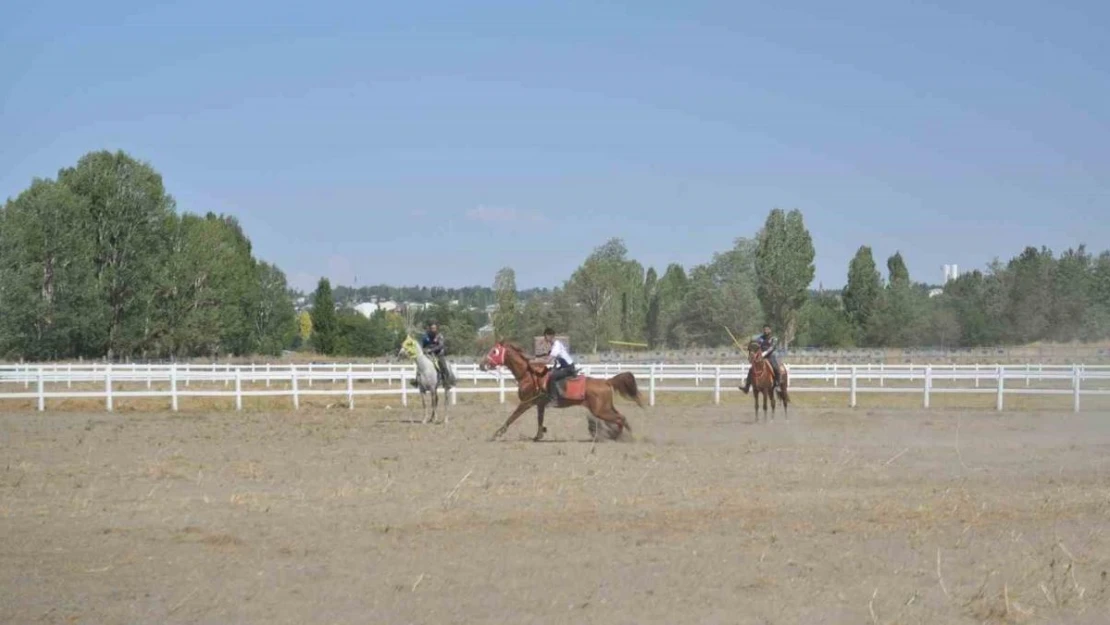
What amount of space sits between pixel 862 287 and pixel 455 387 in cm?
7563

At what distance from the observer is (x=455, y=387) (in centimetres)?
3522

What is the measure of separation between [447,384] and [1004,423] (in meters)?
12.6

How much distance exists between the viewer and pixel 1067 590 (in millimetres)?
10383

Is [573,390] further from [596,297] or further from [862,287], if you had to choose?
[862,287]

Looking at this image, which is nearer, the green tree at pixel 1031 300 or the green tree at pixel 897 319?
the green tree at pixel 1031 300

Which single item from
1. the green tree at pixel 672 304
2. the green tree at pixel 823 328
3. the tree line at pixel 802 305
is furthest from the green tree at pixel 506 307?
the green tree at pixel 823 328

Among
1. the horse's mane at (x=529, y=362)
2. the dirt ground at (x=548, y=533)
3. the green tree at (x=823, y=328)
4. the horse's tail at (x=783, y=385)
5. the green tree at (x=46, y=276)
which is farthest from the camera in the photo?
the green tree at (x=823, y=328)

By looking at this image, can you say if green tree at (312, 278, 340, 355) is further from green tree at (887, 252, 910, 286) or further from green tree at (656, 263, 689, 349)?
green tree at (887, 252, 910, 286)

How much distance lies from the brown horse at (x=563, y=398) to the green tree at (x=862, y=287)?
84.0 m

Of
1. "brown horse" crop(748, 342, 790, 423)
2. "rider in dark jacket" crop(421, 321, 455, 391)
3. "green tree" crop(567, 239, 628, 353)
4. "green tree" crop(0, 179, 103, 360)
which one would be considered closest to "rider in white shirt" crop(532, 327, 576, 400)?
"rider in dark jacket" crop(421, 321, 455, 391)

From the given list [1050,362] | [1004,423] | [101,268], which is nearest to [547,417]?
[1004,423]

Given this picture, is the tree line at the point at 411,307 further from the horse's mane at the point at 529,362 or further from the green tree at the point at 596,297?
the horse's mane at the point at 529,362

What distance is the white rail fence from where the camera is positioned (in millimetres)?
34094

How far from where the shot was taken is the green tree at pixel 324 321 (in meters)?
98.9
